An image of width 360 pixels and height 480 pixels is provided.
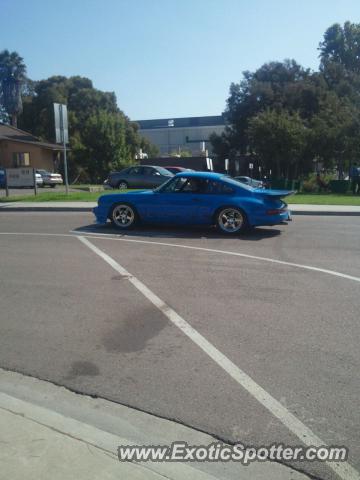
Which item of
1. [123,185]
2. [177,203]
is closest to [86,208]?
[177,203]

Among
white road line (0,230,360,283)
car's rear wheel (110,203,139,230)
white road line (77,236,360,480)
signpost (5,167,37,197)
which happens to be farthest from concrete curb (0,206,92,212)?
white road line (77,236,360,480)

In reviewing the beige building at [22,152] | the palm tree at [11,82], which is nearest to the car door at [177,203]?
the beige building at [22,152]

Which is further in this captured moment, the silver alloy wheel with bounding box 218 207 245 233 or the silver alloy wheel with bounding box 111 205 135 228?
the silver alloy wheel with bounding box 111 205 135 228

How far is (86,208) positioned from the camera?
Result: 1766 cm

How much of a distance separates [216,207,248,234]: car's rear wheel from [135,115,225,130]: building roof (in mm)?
105837

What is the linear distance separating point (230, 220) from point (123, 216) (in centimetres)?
275

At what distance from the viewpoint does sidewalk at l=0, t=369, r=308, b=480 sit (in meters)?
2.78

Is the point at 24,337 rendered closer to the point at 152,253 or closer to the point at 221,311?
the point at 221,311

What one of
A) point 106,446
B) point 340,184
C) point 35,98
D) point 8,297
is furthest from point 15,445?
point 35,98

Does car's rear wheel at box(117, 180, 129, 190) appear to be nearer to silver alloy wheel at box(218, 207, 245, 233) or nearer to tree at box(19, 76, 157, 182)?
silver alloy wheel at box(218, 207, 245, 233)

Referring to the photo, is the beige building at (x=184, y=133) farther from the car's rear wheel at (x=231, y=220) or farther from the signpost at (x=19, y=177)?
the car's rear wheel at (x=231, y=220)

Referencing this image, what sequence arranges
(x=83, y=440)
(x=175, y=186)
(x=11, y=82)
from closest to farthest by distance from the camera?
(x=83, y=440) → (x=175, y=186) → (x=11, y=82)

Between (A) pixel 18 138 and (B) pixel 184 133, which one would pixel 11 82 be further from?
(B) pixel 184 133

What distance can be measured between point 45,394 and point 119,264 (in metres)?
4.54
